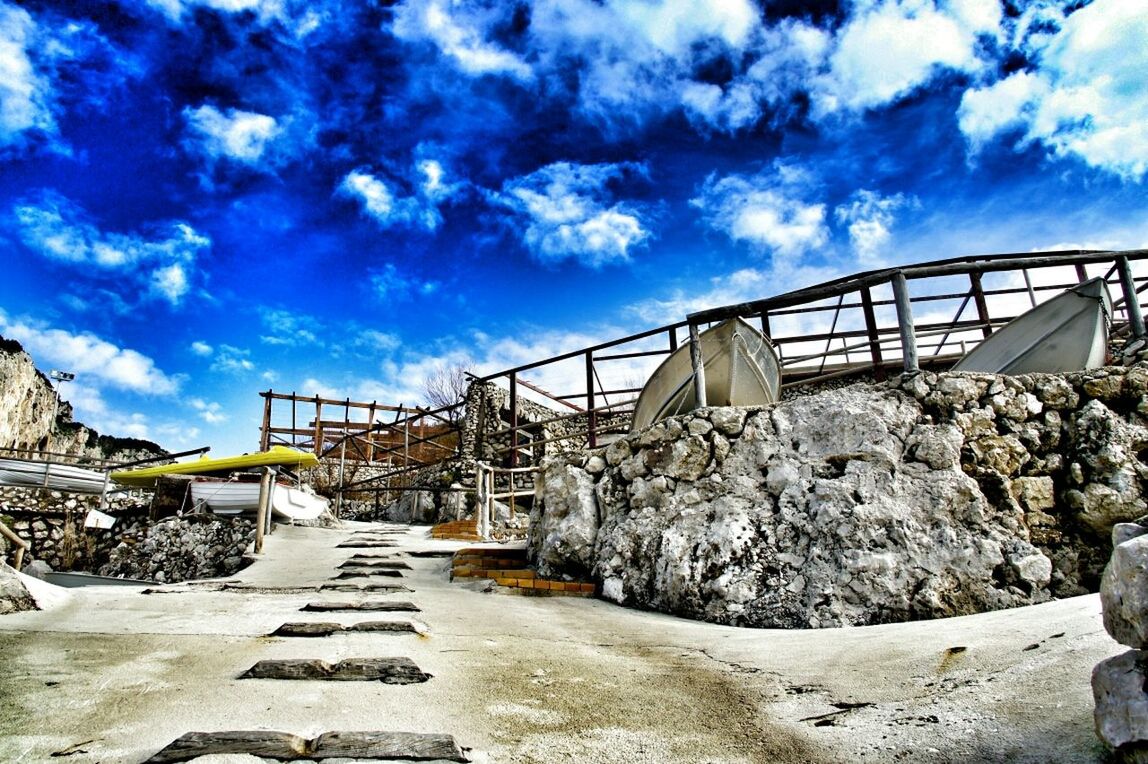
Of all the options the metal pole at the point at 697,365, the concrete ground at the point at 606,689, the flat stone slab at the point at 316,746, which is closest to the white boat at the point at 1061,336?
the metal pole at the point at 697,365

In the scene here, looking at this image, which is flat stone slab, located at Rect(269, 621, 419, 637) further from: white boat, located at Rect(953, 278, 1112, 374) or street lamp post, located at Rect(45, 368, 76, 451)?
street lamp post, located at Rect(45, 368, 76, 451)

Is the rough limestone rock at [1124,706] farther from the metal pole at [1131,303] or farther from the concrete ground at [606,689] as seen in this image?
the metal pole at [1131,303]

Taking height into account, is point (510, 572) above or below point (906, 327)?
below

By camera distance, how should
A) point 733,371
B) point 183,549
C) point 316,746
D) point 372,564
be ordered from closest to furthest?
point 316,746 < point 733,371 < point 372,564 < point 183,549

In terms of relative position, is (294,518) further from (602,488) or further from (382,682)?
(382,682)

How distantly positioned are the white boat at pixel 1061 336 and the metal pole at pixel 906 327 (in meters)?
1.18

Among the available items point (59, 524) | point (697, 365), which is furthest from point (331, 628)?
point (59, 524)

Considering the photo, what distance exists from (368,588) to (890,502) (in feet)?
16.3

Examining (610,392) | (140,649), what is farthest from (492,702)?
(610,392)

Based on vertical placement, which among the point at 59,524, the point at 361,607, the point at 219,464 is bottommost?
the point at 361,607

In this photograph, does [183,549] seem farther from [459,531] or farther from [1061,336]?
[1061,336]

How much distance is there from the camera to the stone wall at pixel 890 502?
398 cm

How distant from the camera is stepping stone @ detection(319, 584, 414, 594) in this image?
6293 millimetres

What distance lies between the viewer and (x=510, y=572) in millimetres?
6352
